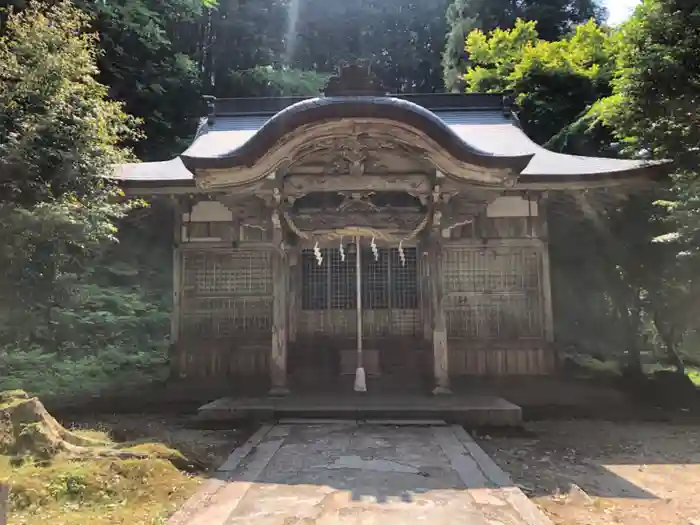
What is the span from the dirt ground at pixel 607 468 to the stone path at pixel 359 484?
1.34ft

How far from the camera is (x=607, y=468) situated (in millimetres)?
5641

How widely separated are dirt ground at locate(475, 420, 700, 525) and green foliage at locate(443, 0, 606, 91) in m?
19.6

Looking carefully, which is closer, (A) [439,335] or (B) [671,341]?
(A) [439,335]

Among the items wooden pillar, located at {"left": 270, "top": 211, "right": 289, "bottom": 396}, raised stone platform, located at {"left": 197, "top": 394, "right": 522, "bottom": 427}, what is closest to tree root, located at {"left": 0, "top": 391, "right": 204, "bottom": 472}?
raised stone platform, located at {"left": 197, "top": 394, "right": 522, "bottom": 427}

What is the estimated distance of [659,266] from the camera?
9.02 metres

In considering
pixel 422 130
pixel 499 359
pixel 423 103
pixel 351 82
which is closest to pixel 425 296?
pixel 499 359

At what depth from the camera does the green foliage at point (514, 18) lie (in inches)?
957

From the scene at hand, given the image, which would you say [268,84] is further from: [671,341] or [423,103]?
[671,341]

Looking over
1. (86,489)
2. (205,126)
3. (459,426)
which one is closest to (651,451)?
(459,426)

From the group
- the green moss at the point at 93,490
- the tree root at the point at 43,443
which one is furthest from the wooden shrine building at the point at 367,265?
the green moss at the point at 93,490

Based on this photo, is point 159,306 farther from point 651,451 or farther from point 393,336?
point 651,451

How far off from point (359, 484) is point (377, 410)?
8.67 ft

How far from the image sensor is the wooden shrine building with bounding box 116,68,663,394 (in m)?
8.22

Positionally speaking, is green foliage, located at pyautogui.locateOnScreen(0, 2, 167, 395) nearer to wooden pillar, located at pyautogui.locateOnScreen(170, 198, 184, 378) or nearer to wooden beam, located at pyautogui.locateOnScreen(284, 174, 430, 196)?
wooden pillar, located at pyautogui.locateOnScreen(170, 198, 184, 378)
